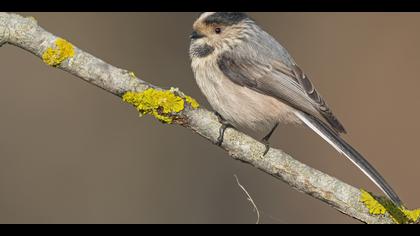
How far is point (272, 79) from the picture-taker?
4238mm

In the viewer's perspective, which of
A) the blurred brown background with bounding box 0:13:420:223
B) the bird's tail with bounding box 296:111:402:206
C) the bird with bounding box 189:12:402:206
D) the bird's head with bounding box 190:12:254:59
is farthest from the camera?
the blurred brown background with bounding box 0:13:420:223

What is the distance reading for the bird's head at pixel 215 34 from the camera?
4.41 metres

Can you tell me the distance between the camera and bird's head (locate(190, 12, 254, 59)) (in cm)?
441

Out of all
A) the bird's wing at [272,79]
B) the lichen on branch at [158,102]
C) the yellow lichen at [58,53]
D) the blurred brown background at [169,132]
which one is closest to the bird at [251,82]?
the bird's wing at [272,79]

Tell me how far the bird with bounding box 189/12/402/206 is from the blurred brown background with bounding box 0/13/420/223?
1844 mm

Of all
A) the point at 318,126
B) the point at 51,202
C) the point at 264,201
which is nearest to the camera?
the point at 318,126

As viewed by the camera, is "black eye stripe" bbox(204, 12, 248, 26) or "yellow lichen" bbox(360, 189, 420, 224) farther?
"black eye stripe" bbox(204, 12, 248, 26)

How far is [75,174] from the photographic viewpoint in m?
6.16

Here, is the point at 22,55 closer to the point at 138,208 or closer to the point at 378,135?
the point at 138,208

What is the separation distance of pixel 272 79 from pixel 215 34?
0.59 metres

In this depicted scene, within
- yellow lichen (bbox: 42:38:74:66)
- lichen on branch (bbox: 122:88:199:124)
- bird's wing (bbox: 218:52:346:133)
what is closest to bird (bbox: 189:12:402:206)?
bird's wing (bbox: 218:52:346:133)

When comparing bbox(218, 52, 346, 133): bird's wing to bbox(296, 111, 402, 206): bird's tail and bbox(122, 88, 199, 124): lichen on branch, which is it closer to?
bbox(296, 111, 402, 206): bird's tail
